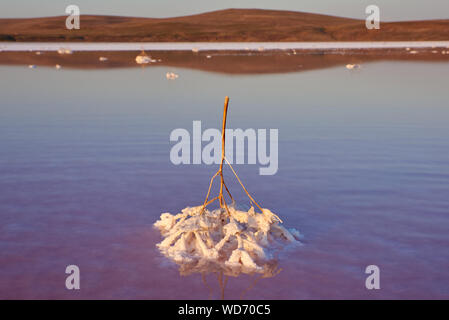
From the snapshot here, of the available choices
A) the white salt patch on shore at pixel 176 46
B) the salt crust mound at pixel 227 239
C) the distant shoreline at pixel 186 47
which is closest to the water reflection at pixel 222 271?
the salt crust mound at pixel 227 239

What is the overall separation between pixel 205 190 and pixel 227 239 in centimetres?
206

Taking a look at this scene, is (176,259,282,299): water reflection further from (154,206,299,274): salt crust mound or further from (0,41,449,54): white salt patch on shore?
(0,41,449,54): white salt patch on shore

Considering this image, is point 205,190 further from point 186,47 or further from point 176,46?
point 176,46

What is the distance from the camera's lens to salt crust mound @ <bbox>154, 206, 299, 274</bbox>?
496 cm

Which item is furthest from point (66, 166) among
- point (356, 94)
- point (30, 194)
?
point (356, 94)

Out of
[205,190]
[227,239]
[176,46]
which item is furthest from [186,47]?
[227,239]

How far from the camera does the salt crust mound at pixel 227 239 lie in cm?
496
